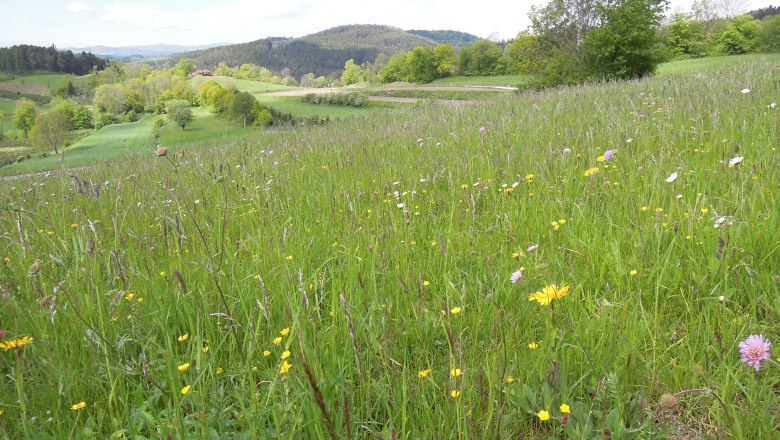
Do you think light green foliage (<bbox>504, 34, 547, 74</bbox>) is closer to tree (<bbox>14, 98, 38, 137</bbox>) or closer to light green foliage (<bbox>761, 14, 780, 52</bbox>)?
light green foliage (<bbox>761, 14, 780, 52</bbox>)

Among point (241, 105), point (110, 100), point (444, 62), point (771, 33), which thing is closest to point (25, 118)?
point (110, 100)

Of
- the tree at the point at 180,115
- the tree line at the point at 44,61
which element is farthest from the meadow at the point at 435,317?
the tree line at the point at 44,61

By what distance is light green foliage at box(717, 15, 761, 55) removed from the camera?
212 ft

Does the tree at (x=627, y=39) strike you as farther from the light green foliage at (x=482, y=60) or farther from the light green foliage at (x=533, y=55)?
the light green foliage at (x=482, y=60)

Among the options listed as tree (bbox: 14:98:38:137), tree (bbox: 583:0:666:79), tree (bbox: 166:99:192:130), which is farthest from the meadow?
tree (bbox: 14:98:38:137)

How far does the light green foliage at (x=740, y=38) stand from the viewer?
6462cm

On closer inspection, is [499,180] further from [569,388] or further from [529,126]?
[569,388]

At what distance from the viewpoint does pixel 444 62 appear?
3602 inches

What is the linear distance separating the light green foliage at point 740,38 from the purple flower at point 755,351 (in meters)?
83.0

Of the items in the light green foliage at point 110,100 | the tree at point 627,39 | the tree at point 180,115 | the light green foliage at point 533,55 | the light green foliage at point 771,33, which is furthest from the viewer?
the light green foliage at point 110,100

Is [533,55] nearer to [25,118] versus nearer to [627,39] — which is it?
[627,39]

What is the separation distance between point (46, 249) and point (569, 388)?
340 centimetres

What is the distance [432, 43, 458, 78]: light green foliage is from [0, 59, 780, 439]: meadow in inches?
3665

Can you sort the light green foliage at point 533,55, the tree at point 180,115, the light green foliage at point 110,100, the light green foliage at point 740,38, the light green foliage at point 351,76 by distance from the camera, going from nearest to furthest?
1. the light green foliage at point 533,55
2. the tree at point 180,115
3. the light green foliage at point 740,38
4. the light green foliage at point 110,100
5. the light green foliage at point 351,76
